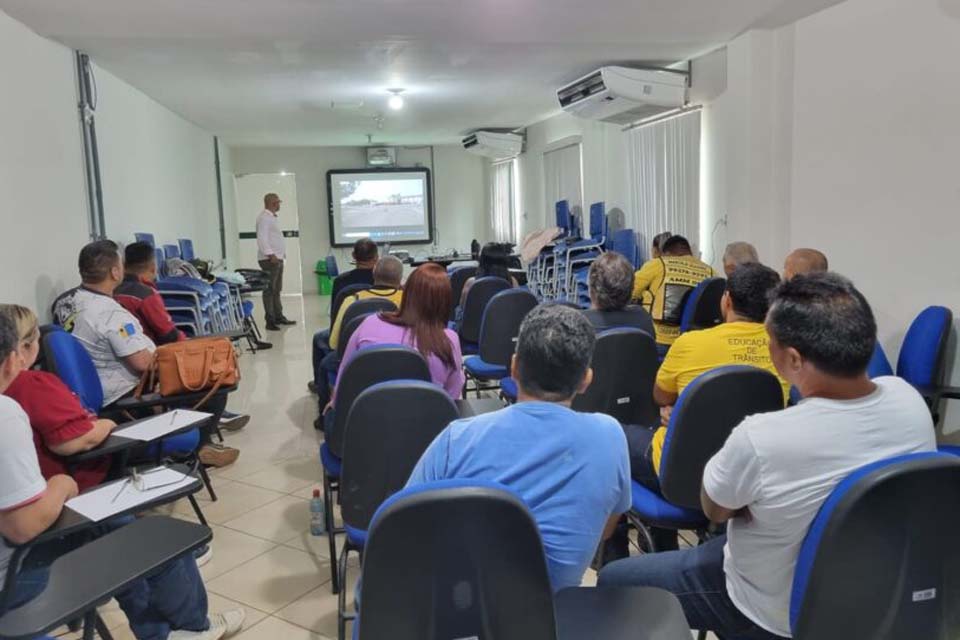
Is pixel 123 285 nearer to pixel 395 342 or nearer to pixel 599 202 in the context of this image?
pixel 395 342

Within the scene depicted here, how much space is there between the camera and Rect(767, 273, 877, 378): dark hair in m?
1.39

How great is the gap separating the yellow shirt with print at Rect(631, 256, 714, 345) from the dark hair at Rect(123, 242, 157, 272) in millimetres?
3003

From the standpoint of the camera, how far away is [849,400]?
139 cm

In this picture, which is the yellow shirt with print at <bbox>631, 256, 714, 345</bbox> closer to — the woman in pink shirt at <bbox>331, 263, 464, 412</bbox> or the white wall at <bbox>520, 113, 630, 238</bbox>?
the woman in pink shirt at <bbox>331, 263, 464, 412</bbox>

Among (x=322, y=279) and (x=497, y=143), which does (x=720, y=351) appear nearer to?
(x=497, y=143)

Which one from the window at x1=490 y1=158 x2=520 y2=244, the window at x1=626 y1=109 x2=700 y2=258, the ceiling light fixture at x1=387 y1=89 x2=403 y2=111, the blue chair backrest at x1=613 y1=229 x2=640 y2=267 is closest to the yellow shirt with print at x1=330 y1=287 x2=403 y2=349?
the window at x1=626 y1=109 x2=700 y2=258

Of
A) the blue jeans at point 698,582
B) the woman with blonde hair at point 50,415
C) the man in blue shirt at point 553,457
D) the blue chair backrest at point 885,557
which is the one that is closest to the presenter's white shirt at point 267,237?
the woman with blonde hair at point 50,415

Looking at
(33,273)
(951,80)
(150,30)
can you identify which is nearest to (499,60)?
(150,30)

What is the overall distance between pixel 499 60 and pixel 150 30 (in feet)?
8.85

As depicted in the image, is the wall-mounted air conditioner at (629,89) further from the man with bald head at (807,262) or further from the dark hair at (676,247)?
the man with bald head at (807,262)

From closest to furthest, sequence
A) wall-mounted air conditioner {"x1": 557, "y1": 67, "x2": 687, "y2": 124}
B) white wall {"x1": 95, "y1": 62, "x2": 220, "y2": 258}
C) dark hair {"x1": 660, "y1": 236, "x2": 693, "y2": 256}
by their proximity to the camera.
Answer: dark hair {"x1": 660, "y1": 236, "x2": 693, "y2": 256} < white wall {"x1": 95, "y1": 62, "x2": 220, "y2": 258} < wall-mounted air conditioner {"x1": 557, "y1": 67, "x2": 687, "y2": 124}

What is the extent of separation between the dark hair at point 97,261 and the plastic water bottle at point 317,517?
1466 millimetres

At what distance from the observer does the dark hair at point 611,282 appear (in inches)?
131

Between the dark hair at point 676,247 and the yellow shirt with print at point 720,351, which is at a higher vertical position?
the dark hair at point 676,247
